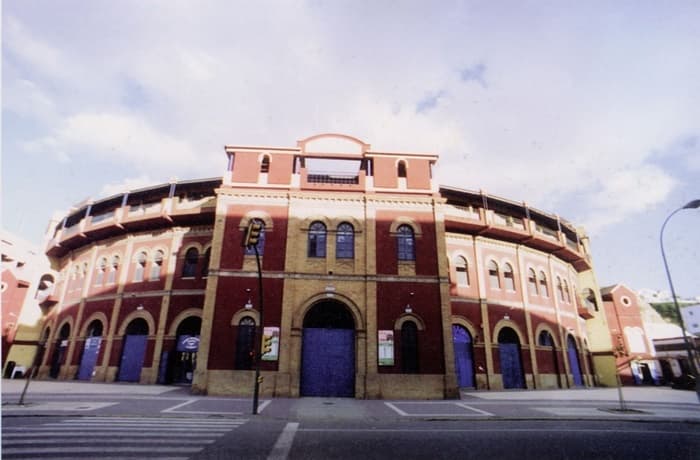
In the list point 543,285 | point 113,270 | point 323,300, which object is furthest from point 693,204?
point 113,270

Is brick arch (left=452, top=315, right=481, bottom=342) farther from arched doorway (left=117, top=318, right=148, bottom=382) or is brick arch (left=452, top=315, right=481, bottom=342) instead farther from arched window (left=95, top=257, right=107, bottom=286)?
arched window (left=95, top=257, right=107, bottom=286)

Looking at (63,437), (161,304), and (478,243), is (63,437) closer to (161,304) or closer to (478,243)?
(161,304)

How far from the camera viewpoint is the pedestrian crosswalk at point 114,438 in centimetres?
709

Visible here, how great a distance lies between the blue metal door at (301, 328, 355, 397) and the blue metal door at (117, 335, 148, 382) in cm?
1074

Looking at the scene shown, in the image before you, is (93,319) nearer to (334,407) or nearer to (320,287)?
(320,287)

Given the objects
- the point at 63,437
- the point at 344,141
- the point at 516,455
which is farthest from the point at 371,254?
the point at 63,437

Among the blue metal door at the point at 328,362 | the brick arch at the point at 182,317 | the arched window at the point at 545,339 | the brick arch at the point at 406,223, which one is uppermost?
the brick arch at the point at 406,223

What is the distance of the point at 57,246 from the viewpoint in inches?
1102

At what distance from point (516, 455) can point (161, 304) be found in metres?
20.5

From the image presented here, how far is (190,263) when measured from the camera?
2308cm

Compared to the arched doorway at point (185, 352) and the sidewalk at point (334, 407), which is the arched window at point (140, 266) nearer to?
the arched doorway at point (185, 352)

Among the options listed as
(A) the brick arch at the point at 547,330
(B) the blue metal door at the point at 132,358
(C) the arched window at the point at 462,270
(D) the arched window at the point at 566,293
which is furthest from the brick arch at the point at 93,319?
(D) the arched window at the point at 566,293

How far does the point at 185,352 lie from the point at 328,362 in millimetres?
9498

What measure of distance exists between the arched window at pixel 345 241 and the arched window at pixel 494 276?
34.6 ft
